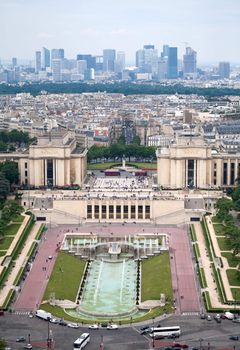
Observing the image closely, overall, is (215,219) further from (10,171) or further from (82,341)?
(82,341)

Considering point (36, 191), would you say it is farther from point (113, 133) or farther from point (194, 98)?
point (194, 98)

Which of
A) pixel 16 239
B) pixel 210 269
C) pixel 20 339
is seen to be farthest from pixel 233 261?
pixel 20 339

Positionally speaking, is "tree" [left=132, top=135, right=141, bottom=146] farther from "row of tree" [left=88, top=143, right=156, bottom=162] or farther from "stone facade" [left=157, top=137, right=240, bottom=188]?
"stone facade" [left=157, top=137, right=240, bottom=188]

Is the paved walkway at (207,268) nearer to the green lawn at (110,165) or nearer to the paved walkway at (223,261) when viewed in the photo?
the paved walkway at (223,261)

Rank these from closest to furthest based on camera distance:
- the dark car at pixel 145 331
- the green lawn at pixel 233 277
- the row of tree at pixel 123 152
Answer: the dark car at pixel 145 331 < the green lawn at pixel 233 277 < the row of tree at pixel 123 152

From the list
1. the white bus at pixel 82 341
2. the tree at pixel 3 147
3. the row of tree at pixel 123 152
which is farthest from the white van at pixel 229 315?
the tree at pixel 3 147

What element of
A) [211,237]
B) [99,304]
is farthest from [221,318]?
[211,237]

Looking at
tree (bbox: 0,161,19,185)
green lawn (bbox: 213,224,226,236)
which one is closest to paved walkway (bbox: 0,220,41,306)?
tree (bbox: 0,161,19,185)
